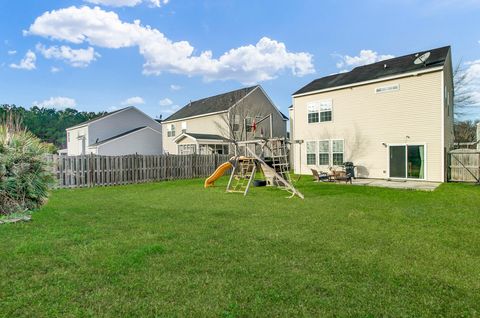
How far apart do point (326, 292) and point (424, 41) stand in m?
21.7

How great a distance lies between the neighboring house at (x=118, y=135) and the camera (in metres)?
31.0

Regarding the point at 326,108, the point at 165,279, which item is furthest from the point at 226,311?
the point at 326,108

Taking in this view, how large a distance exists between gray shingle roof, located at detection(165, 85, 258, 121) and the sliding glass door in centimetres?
1464

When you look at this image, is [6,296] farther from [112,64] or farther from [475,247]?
[112,64]

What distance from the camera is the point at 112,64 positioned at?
23359 mm

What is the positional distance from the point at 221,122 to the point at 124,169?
12.4m

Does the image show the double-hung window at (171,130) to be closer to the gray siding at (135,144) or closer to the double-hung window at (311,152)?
the gray siding at (135,144)

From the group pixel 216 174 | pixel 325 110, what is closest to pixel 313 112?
pixel 325 110

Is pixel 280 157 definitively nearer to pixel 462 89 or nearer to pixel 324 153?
pixel 324 153

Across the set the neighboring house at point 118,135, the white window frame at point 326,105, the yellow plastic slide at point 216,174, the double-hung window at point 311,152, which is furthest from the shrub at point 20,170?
the neighboring house at point 118,135

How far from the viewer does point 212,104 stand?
29.4 meters

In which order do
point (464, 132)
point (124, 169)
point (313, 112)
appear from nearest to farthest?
point (124, 169) → point (313, 112) → point (464, 132)

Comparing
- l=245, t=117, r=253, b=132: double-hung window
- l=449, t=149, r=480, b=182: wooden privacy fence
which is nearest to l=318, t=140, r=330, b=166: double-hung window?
l=449, t=149, r=480, b=182: wooden privacy fence

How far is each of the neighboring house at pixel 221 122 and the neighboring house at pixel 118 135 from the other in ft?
8.17
